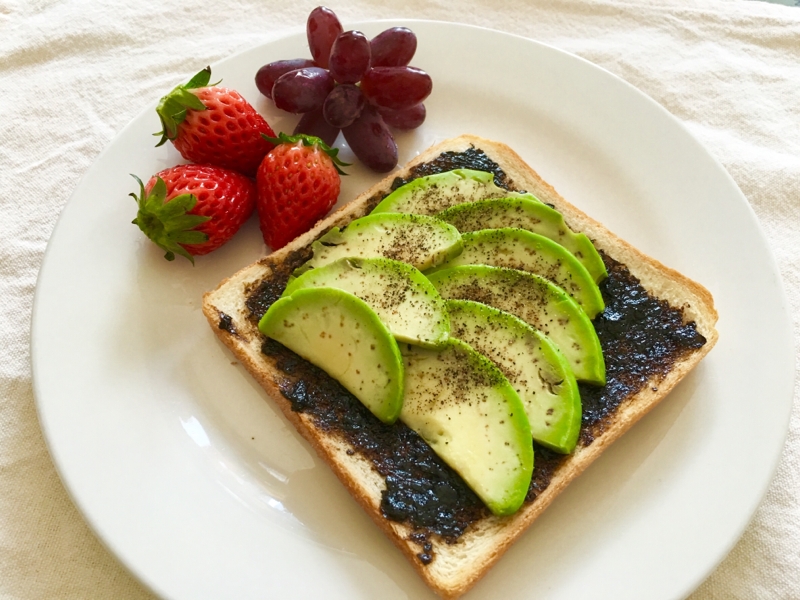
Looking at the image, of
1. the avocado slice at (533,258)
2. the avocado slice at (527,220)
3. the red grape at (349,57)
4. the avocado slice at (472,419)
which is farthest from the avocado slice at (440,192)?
the avocado slice at (472,419)

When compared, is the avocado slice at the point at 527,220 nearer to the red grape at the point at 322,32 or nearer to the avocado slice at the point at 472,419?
the avocado slice at the point at 472,419

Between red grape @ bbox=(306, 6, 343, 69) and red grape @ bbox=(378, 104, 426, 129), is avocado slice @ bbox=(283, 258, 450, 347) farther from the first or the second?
red grape @ bbox=(306, 6, 343, 69)

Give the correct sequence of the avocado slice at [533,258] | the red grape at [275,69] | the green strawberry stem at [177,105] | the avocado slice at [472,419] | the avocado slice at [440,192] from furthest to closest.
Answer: the red grape at [275,69], the avocado slice at [440,192], the green strawberry stem at [177,105], the avocado slice at [533,258], the avocado slice at [472,419]

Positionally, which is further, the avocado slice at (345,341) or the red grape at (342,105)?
the red grape at (342,105)

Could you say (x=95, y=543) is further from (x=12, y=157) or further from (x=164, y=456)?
(x=12, y=157)

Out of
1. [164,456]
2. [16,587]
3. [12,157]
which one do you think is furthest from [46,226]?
[16,587]
